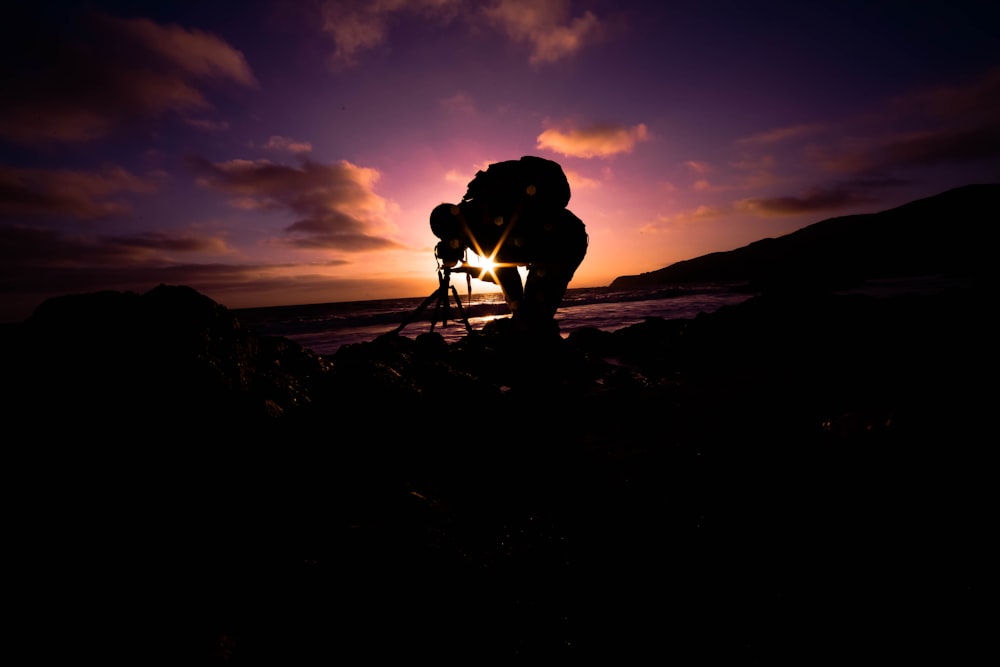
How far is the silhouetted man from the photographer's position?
409 cm

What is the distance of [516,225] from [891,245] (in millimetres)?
79886

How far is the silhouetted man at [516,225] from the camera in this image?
161 inches

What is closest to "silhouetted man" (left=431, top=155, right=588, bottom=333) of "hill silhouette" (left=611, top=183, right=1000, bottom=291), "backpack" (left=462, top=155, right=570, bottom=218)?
"backpack" (left=462, top=155, right=570, bottom=218)

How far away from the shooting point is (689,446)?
3305 millimetres

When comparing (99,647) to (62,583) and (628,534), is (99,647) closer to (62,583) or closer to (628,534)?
(62,583)

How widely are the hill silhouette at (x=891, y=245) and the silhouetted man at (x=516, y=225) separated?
136 feet

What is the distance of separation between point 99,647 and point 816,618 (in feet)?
8.30

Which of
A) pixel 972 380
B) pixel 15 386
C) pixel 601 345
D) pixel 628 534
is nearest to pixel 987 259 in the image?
pixel 601 345

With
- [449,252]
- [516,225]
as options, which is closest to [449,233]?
[449,252]

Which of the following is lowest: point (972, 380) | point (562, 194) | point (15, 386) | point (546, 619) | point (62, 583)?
point (546, 619)

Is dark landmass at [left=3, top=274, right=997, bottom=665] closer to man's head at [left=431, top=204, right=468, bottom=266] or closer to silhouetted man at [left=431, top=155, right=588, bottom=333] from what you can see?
man's head at [left=431, top=204, right=468, bottom=266]

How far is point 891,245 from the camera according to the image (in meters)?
56.8

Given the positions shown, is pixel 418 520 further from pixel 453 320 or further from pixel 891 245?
pixel 891 245

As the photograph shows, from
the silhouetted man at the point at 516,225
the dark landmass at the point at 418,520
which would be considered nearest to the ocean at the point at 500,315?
the silhouetted man at the point at 516,225
